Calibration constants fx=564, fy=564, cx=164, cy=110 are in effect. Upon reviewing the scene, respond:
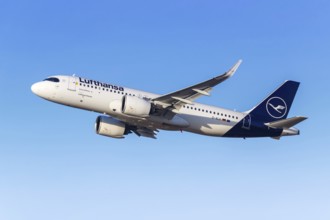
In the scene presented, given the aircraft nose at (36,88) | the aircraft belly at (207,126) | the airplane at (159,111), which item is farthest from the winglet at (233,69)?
the aircraft nose at (36,88)

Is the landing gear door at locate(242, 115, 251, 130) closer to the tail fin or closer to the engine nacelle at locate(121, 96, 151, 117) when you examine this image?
the tail fin

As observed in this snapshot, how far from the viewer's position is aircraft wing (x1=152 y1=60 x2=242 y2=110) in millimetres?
Result: 47659

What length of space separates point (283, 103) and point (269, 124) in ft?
14.5

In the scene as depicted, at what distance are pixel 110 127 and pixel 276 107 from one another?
17.5m

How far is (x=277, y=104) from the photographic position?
59438 millimetres

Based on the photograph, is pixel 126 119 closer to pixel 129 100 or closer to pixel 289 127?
pixel 129 100

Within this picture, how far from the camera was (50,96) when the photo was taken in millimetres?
51469

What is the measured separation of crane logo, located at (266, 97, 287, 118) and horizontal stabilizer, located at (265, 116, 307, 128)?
7.94 ft

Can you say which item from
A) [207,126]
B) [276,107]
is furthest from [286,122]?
[207,126]

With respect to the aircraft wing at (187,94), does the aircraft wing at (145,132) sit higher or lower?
lower

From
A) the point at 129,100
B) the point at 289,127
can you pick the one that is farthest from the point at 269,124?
the point at 129,100

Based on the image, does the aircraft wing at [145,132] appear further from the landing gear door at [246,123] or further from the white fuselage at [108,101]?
the landing gear door at [246,123]

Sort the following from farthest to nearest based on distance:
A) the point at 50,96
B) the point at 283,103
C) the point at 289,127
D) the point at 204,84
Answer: the point at 283,103 < the point at 289,127 < the point at 50,96 < the point at 204,84

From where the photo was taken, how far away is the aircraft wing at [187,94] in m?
47.7
